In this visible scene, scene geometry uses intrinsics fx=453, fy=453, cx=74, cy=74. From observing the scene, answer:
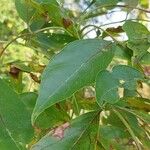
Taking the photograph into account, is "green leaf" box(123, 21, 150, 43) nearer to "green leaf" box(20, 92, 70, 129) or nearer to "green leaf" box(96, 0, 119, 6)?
"green leaf" box(96, 0, 119, 6)

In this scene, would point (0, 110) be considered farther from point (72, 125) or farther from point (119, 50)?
point (119, 50)

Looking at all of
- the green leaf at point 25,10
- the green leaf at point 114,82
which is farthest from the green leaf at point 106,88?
the green leaf at point 25,10

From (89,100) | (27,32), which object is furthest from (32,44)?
(89,100)

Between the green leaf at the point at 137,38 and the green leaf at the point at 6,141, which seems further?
the green leaf at the point at 137,38

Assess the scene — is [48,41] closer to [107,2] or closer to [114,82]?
[107,2]

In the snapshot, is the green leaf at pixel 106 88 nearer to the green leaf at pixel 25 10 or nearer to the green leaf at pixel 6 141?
the green leaf at pixel 6 141

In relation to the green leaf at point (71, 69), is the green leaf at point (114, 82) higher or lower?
lower

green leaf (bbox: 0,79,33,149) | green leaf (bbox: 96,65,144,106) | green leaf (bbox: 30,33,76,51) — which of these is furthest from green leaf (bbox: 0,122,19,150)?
green leaf (bbox: 30,33,76,51)
